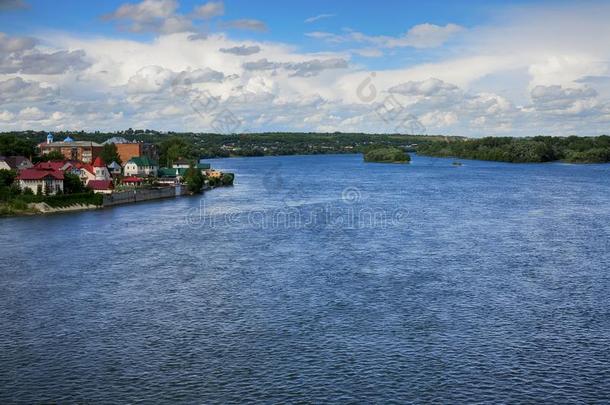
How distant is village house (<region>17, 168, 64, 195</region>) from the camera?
193 feet

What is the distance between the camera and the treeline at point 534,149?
154500mm

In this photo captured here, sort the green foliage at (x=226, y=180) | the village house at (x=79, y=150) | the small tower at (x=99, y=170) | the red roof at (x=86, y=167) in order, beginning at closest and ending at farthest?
the red roof at (x=86, y=167)
the small tower at (x=99, y=170)
the green foliage at (x=226, y=180)
the village house at (x=79, y=150)

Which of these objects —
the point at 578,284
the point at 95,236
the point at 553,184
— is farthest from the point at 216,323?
the point at 553,184

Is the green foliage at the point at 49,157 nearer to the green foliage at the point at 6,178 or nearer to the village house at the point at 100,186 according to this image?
the village house at the point at 100,186

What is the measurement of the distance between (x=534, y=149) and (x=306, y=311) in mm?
143568

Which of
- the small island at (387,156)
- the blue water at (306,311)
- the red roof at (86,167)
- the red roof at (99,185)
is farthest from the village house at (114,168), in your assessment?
the small island at (387,156)

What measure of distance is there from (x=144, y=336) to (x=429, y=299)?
1162 cm

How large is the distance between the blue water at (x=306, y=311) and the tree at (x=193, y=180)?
2749cm

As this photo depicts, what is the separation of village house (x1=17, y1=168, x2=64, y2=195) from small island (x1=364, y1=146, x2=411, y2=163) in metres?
107

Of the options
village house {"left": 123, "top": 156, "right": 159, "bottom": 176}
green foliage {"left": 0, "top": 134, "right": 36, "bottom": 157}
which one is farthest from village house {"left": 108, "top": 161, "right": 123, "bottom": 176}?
green foliage {"left": 0, "top": 134, "right": 36, "bottom": 157}

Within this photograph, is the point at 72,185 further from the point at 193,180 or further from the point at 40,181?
the point at 193,180

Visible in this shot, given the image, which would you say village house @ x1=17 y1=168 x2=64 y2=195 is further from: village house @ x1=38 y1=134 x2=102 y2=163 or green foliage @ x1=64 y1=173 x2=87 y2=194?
village house @ x1=38 y1=134 x2=102 y2=163

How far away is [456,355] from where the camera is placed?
21.1 metres

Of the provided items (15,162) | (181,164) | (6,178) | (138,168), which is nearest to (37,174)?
(6,178)
